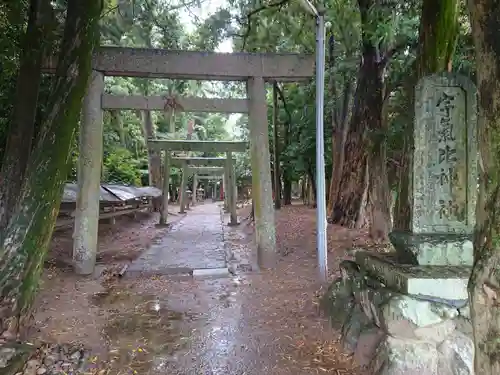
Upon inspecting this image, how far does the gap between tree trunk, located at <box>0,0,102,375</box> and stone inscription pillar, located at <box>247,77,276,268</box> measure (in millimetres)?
2777

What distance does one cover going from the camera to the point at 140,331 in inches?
165

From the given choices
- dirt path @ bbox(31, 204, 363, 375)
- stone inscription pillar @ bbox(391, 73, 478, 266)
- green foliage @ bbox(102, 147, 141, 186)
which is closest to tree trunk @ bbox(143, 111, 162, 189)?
green foliage @ bbox(102, 147, 141, 186)

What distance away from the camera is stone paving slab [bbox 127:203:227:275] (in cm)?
712

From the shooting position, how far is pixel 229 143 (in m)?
12.5

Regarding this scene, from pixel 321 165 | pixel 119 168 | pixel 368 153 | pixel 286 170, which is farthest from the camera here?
pixel 119 168

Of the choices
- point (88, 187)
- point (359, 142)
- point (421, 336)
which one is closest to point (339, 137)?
point (359, 142)

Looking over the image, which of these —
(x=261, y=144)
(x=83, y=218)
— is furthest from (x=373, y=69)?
(x=83, y=218)

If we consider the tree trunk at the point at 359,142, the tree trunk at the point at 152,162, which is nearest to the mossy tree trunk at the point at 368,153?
the tree trunk at the point at 359,142

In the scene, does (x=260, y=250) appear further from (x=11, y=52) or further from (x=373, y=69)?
(x=11, y=52)

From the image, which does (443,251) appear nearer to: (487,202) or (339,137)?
(487,202)

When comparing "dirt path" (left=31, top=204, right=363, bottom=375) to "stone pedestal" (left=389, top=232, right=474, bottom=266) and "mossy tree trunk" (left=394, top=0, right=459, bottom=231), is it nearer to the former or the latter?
"stone pedestal" (left=389, top=232, right=474, bottom=266)

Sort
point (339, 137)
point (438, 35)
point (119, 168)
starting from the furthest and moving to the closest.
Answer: point (119, 168) → point (339, 137) → point (438, 35)

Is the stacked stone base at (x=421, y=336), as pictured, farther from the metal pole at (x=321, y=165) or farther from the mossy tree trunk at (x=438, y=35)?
the metal pole at (x=321, y=165)

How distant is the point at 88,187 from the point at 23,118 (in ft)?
5.53
